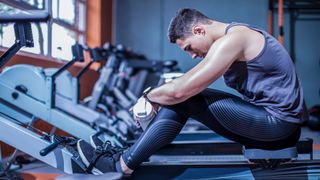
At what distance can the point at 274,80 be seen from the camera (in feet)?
5.59

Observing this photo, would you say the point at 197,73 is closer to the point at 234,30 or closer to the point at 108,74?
the point at 234,30

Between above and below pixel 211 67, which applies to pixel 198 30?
above

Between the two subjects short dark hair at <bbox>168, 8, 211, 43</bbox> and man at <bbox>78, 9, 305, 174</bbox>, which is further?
short dark hair at <bbox>168, 8, 211, 43</bbox>

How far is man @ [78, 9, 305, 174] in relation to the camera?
1615mm

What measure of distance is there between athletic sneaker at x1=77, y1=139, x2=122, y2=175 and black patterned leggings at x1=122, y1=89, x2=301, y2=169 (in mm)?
103

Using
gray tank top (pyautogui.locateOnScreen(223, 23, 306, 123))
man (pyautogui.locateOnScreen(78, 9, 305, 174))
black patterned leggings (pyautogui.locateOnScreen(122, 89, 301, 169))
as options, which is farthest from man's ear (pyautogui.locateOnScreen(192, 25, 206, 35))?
black patterned leggings (pyautogui.locateOnScreen(122, 89, 301, 169))

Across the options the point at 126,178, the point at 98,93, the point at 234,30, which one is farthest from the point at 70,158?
the point at 98,93

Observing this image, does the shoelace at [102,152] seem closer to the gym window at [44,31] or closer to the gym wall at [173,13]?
the gym window at [44,31]

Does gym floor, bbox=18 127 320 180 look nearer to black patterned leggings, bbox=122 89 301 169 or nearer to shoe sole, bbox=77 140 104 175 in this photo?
shoe sole, bbox=77 140 104 175

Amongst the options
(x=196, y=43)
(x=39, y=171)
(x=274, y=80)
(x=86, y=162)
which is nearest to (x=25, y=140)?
(x=86, y=162)

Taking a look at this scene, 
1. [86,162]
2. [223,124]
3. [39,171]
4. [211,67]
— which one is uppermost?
[211,67]

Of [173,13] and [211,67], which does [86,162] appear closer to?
[211,67]

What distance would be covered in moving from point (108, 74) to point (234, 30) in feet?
11.3

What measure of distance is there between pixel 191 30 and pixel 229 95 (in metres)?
0.37
